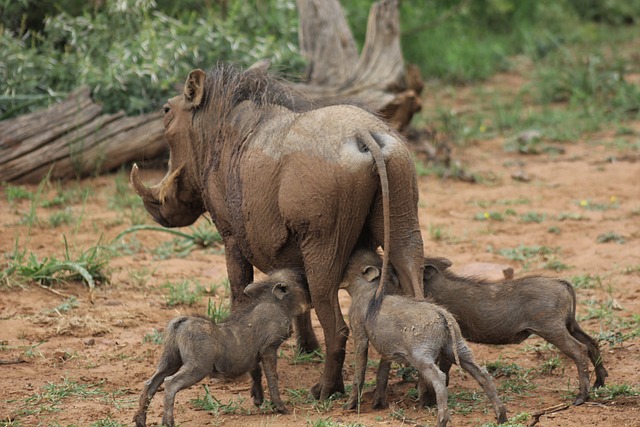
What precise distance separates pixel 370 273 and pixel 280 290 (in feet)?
1.65

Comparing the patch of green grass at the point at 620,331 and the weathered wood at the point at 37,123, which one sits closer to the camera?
the patch of green grass at the point at 620,331

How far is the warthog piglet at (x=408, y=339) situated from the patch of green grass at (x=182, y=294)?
2068mm

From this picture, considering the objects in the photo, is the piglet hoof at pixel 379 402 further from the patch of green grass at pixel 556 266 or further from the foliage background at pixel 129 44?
the foliage background at pixel 129 44

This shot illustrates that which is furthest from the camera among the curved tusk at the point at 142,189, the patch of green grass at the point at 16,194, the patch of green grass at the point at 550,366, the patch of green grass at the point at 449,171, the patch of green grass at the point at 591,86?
the patch of green grass at the point at 591,86

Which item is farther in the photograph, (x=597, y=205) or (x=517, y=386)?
(x=597, y=205)

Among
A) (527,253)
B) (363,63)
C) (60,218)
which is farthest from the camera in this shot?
(363,63)

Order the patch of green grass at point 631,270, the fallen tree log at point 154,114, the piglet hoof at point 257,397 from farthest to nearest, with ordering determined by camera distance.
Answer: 1. the fallen tree log at point 154,114
2. the patch of green grass at point 631,270
3. the piglet hoof at point 257,397

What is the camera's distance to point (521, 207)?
9.36m

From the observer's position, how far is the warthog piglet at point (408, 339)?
184 inches

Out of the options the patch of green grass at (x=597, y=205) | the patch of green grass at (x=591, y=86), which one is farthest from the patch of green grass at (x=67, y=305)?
the patch of green grass at (x=591, y=86)

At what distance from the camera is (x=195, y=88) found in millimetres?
5906

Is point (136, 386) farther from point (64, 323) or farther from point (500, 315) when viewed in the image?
point (500, 315)

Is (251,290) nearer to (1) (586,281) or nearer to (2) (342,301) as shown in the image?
(2) (342,301)

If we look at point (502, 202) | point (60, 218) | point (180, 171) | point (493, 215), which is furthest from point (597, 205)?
point (60, 218)
